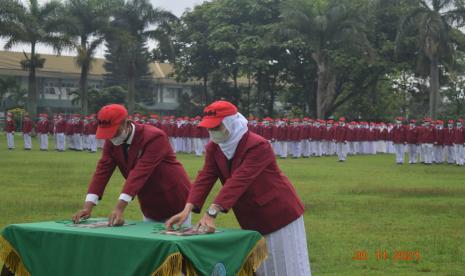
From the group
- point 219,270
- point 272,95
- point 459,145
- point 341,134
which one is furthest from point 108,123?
point 272,95

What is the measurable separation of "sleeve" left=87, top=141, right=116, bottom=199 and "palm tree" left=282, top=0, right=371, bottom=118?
34.8 metres

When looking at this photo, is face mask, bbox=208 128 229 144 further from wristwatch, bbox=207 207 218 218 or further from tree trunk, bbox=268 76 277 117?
tree trunk, bbox=268 76 277 117

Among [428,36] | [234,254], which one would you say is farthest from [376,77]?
[234,254]

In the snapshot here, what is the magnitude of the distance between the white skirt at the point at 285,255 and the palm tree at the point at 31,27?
114 ft

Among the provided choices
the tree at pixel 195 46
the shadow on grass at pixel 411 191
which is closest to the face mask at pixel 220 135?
the shadow on grass at pixel 411 191

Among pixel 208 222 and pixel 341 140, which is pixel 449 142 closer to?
pixel 341 140

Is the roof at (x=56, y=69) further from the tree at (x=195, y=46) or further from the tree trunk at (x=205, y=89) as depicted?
the tree at (x=195, y=46)

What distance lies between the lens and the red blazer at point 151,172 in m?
5.79

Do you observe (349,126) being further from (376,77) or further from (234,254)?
(234,254)

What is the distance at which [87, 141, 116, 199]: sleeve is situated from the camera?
6.08 metres

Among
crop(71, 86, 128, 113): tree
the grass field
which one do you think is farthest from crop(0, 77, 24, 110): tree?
the grass field

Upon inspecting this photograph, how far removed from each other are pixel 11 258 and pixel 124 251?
3.67 ft

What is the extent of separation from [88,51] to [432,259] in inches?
1430

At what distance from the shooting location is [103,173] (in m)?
6.11
